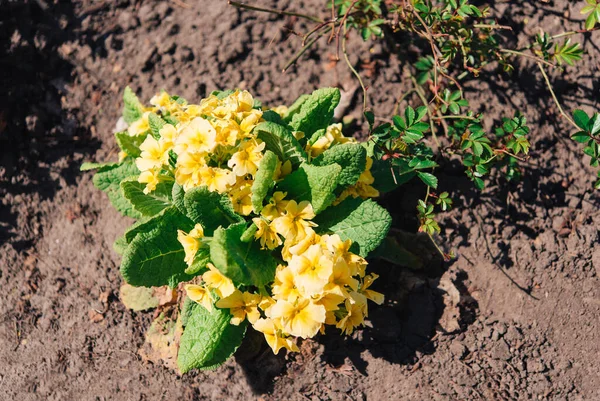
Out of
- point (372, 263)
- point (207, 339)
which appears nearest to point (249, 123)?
point (207, 339)

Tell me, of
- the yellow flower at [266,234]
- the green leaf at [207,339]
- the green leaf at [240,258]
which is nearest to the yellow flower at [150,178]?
the green leaf at [240,258]

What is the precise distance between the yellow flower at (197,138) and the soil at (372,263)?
1.22 meters

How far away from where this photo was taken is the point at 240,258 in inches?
84.7

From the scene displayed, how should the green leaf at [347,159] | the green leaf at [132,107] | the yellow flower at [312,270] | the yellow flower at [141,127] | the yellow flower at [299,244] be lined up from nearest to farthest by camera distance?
the yellow flower at [312,270] < the yellow flower at [299,244] < the green leaf at [347,159] < the yellow flower at [141,127] < the green leaf at [132,107]

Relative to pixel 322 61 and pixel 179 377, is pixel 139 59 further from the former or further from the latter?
pixel 179 377

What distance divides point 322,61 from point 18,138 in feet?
6.80

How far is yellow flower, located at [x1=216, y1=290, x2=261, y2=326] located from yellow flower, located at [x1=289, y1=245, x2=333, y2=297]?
34cm

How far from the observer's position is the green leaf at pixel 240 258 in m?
2.06

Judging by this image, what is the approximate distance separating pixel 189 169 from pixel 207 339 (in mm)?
765

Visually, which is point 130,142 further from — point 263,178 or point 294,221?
point 294,221

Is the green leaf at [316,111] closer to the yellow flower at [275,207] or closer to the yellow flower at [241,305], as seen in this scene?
the yellow flower at [275,207]

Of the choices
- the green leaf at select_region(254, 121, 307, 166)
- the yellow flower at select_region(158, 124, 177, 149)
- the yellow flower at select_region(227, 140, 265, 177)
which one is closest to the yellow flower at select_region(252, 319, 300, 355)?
the yellow flower at select_region(227, 140, 265, 177)

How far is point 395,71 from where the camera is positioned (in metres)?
3.29

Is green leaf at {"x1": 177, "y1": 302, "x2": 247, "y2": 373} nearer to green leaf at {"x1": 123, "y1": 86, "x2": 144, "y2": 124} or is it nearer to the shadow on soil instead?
green leaf at {"x1": 123, "y1": 86, "x2": 144, "y2": 124}
